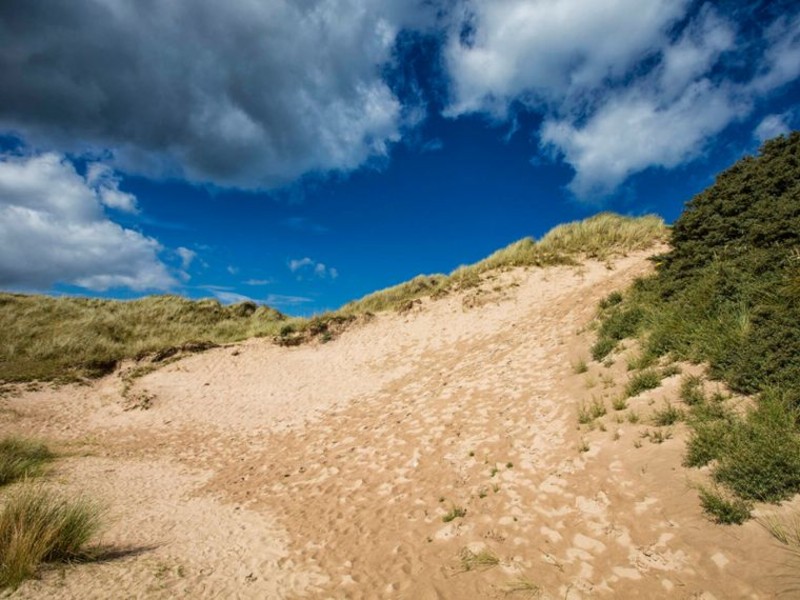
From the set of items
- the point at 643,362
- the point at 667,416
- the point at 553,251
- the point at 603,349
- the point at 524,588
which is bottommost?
the point at 524,588

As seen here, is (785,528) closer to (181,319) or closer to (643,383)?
(643,383)

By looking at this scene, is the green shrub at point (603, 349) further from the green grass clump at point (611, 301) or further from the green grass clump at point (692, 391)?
the green grass clump at point (692, 391)

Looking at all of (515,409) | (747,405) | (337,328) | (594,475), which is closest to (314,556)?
(594,475)

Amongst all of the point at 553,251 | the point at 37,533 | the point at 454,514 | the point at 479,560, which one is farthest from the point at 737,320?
the point at 553,251

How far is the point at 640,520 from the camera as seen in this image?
584 cm

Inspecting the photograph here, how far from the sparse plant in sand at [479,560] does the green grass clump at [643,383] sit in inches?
180

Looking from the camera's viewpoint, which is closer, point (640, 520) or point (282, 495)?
point (640, 520)

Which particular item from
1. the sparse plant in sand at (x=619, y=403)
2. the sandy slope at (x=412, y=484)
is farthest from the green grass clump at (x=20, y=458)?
the sparse plant in sand at (x=619, y=403)

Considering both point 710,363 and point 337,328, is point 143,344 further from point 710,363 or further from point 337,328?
point 710,363

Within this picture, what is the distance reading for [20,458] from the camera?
35.3 feet

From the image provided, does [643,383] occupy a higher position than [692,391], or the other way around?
[643,383]

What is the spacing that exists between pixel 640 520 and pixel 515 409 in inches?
190

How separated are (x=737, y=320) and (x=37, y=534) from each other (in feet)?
37.3

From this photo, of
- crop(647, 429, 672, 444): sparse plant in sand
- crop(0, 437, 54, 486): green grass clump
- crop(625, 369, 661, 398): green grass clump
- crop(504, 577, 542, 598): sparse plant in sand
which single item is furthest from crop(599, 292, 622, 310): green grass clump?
crop(0, 437, 54, 486): green grass clump
